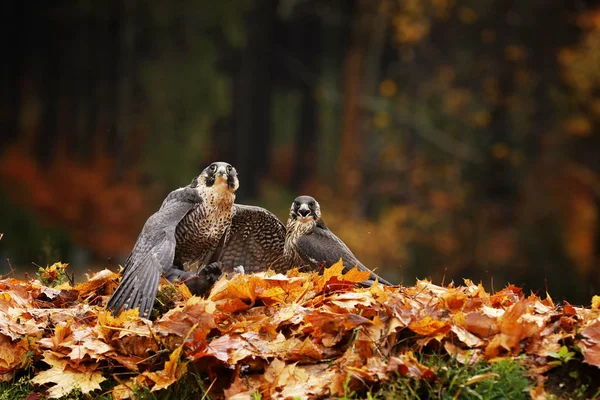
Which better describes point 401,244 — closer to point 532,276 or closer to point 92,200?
point 532,276

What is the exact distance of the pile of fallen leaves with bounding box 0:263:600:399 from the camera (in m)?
3.72

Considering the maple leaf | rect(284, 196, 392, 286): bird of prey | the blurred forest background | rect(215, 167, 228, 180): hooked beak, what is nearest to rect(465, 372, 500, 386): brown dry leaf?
the maple leaf

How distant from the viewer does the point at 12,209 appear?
16719mm

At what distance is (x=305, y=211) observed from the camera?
21.1 ft

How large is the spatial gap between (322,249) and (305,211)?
0.38 metres

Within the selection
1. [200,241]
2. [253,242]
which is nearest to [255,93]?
[253,242]

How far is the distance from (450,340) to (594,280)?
10.2 metres

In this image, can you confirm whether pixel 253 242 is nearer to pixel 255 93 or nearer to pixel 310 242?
pixel 310 242

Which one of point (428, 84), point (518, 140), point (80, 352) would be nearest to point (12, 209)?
point (428, 84)

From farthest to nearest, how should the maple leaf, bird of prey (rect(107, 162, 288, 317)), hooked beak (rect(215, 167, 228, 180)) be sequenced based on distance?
1. hooked beak (rect(215, 167, 228, 180))
2. bird of prey (rect(107, 162, 288, 317))
3. the maple leaf

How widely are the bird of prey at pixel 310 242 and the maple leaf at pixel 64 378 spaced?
93.7 inches

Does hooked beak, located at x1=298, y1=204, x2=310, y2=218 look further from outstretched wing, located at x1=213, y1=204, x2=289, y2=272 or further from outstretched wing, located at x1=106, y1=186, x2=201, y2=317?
outstretched wing, located at x1=106, y1=186, x2=201, y2=317

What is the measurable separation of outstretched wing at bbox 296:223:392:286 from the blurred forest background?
8551mm

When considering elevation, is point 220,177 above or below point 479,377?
above
